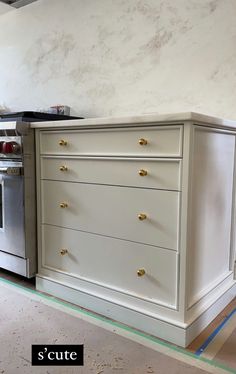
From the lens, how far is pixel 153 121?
4.55 ft

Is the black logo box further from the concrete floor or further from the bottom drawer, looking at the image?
the bottom drawer

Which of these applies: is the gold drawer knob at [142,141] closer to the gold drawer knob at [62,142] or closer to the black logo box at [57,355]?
the gold drawer knob at [62,142]

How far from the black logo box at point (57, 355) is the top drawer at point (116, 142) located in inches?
34.7

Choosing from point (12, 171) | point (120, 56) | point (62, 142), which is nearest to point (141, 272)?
point (62, 142)

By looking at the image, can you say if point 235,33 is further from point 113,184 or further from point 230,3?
point 113,184

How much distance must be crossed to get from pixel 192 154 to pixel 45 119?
3.47ft

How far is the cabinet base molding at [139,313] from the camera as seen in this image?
1428 millimetres

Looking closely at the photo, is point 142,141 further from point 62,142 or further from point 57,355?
point 57,355

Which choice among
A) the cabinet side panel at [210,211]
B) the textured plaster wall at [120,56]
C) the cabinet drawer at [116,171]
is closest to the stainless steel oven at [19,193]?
the cabinet drawer at [116,171]

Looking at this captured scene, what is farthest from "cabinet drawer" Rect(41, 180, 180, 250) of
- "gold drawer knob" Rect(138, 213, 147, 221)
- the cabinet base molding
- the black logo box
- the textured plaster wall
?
the textured plaster wall

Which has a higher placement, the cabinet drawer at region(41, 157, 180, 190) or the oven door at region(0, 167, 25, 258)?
the cabinet drawer at region(41, 157, 180, 190)

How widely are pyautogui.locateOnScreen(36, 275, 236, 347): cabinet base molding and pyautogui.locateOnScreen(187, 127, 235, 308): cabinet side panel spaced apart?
0.10 m

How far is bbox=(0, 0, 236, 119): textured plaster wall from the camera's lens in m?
1.85

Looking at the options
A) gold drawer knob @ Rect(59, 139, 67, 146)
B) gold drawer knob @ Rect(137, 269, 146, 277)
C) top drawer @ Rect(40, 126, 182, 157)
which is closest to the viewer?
top drawer @ Rect(40, 126, 182, 157)
